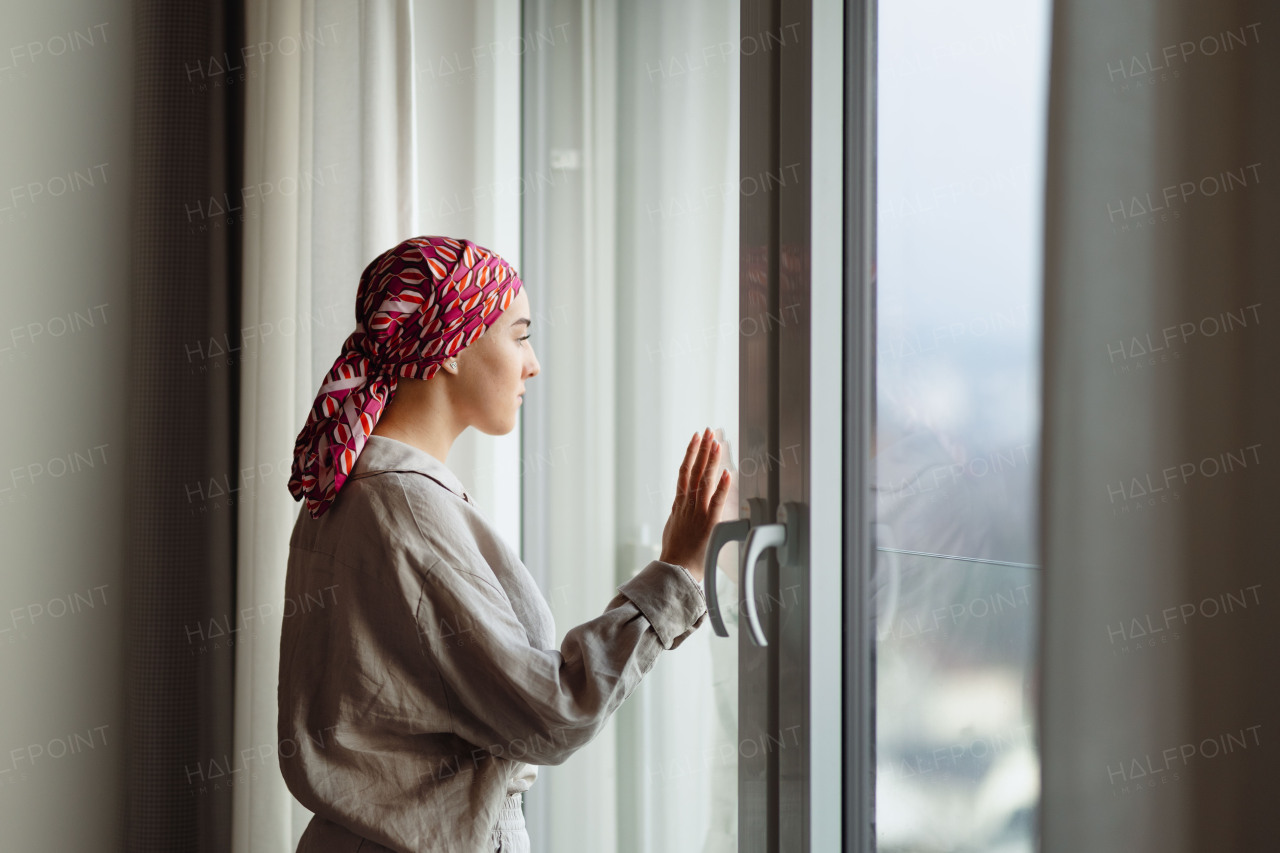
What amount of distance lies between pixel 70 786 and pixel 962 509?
1.80 metres

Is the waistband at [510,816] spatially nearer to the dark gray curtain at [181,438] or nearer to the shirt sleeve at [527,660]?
the shirt sleeve at [527,660]

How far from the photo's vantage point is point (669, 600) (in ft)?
3.22

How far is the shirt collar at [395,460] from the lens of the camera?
1031 mm

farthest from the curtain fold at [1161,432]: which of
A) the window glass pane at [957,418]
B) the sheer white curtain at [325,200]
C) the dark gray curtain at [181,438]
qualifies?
the dark gray curtain at [181,438]

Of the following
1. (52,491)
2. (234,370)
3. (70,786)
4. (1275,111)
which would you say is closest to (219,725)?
(70,786)

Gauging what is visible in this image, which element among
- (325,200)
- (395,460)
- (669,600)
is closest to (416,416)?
(395,460)

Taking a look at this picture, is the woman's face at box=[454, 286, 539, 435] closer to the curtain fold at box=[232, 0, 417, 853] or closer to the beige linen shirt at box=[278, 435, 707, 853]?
the beige linen shirt at box=[278, 435, 707, 853]

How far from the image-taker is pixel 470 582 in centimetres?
97

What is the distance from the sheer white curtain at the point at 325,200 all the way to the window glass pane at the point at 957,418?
0.90 metres

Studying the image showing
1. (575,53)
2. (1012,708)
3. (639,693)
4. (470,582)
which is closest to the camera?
(1012,708)

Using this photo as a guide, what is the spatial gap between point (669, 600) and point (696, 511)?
104mm

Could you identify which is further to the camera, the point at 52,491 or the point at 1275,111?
the point at 52,491

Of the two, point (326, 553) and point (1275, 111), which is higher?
point (1275, 111)

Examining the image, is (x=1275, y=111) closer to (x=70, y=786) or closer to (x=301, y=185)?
(x=301, y=185)
